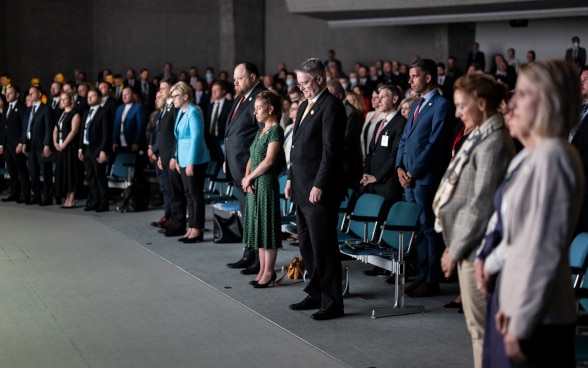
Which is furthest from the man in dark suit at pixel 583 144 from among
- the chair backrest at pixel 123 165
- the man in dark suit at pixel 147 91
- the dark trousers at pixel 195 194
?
the man in dark suit at pixel 147 91

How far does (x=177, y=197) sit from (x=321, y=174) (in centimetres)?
339

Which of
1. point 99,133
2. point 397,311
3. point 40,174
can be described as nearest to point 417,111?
point 397,311

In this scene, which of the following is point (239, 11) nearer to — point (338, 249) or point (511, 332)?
point (338, 249)

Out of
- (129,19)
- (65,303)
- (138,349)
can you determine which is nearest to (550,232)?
(138,349)

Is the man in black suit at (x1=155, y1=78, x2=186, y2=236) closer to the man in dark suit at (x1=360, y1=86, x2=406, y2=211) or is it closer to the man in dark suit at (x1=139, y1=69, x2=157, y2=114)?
the man in dark suit at (x1=360, y1=86, x2=406, y2=211)

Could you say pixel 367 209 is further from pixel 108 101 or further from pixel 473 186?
pixel 108 101

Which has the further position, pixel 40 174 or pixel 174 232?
pixel 40 174

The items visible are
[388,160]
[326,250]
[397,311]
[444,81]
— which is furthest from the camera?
[444,81]

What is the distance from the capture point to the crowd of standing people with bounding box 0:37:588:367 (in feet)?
7.30

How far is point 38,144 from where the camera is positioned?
1008 centimetres

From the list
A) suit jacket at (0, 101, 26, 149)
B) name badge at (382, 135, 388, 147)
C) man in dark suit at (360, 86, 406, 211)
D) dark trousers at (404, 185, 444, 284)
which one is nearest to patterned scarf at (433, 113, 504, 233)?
dark trousers at (404, 185, 444, 284)

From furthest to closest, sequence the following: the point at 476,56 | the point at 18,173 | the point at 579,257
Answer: the point at 476,56 → the point at 18,173 → the point at 579,257

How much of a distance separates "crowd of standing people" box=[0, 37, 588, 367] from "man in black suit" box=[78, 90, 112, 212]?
0.07ft

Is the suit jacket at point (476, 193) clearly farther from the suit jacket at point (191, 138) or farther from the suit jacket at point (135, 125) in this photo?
the suit jacket at point (135, 125)
